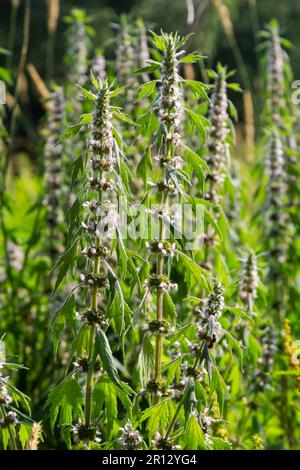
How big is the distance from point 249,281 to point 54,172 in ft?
5.41

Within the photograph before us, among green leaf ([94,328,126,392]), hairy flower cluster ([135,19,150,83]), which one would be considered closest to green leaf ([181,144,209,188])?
green leaf ([94,328,126,392])

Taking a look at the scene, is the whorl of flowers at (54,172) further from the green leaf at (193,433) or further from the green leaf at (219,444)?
the green leaf at (193,433)

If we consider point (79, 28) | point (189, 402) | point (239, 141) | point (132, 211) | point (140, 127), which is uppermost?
point (239, 141)

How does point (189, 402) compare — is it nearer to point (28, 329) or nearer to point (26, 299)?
point (28, 329)

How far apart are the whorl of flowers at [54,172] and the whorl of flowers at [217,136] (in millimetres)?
1297

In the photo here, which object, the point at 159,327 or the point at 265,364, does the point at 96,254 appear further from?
the point at 265,364

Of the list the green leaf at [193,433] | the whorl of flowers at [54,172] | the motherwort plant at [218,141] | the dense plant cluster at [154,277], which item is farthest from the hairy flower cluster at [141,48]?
the green leaf at [193,433]

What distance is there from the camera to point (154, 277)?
2.58 metres

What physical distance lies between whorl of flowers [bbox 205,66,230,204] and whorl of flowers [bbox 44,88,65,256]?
4.26ft

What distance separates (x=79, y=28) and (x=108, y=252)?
3.01 meters

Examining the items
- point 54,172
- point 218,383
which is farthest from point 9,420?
point 54,172

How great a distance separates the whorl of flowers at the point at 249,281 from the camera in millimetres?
3239

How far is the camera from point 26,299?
4.76 meters

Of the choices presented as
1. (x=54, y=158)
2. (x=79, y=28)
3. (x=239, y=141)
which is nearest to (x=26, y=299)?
(x=54, y=158)
